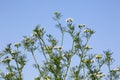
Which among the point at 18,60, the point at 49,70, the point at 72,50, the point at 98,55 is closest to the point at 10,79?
the point at 18,60

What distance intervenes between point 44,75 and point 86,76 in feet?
7.40

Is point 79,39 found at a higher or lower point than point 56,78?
higher

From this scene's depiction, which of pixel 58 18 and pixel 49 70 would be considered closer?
pixel 49 70

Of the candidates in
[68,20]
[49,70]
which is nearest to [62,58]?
[49,70]

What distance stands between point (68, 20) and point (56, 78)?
3.67 m

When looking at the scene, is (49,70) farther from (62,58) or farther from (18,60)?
(18,60)

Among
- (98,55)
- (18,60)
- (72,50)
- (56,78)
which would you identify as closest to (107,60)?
(98,55)

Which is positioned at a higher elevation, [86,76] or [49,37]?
[49,37]

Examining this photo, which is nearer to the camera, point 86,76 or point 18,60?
point 86,76

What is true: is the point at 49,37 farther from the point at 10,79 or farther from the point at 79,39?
the point at 10,79

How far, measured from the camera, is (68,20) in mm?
20312

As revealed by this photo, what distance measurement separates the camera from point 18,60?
67.6 feet

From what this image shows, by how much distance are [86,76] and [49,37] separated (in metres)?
2.92

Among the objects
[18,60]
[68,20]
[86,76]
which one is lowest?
[86,76]
